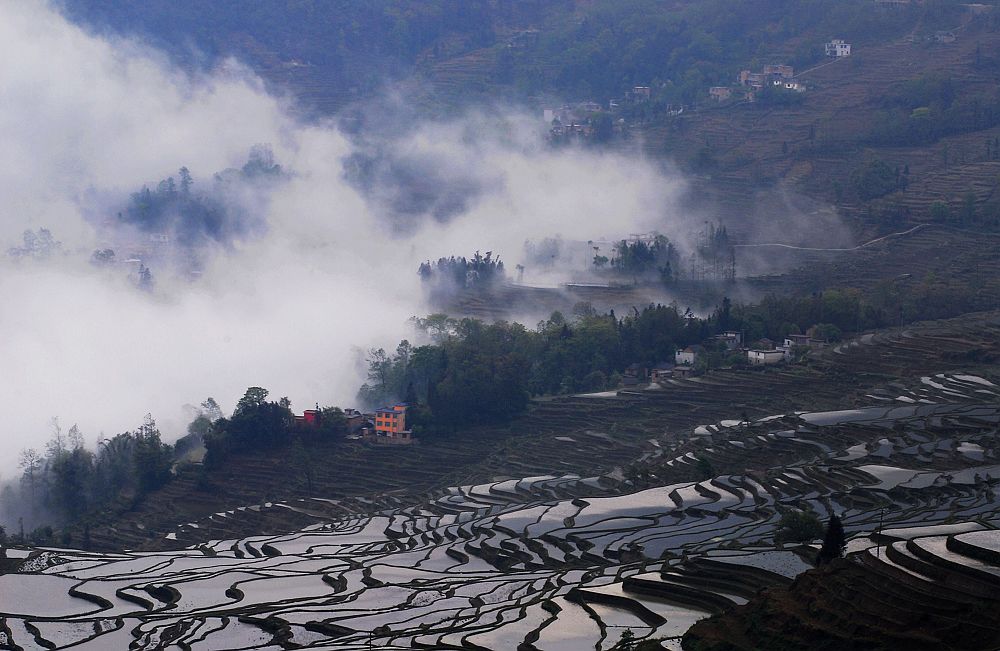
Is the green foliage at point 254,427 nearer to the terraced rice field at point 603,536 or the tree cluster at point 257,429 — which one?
the tree cluster at point 257,429

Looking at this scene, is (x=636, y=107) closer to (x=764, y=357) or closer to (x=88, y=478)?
(x=764, y=357)

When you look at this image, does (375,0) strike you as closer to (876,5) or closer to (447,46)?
(447,46)

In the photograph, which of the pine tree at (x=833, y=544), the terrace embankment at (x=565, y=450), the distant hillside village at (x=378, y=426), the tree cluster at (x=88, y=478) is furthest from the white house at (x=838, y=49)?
the pine tree at (x=833, y=544)

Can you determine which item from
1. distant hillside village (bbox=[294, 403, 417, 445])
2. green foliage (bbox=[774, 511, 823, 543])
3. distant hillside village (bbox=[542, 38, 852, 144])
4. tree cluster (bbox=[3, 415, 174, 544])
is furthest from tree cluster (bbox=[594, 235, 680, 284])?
→ green foliage (bbox=[774, 511, 823, 543])

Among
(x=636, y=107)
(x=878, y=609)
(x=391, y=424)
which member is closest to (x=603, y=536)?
(x=878, y=609)

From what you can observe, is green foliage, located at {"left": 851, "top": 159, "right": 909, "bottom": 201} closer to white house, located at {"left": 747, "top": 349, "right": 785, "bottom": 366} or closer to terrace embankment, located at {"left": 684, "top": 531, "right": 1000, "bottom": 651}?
white house, located at {"left": 747, "top": 349, "right": 785, "bottom": 366}

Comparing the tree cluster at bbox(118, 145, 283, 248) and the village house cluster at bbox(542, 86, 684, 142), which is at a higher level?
the village house cluster at bbox(542, 86, 684, 142)

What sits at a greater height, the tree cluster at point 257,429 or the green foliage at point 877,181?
the green foliage at point 877,181
